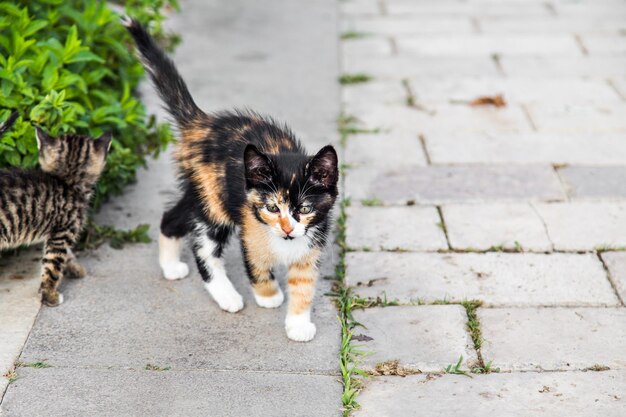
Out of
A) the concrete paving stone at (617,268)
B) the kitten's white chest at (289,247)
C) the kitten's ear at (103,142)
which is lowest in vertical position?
the concrete paving stone at (617,268)

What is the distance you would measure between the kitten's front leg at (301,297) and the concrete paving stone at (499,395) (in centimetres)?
50

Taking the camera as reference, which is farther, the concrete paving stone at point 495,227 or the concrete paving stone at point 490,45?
the concrete paving stone at point 490,45

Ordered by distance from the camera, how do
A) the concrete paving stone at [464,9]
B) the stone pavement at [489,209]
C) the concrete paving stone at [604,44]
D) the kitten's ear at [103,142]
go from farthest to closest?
the concrete paving stone at [464,9] → the concrete paving stone at [604,44] → the kitten's ear at [103,142] → the stone pavement at [489,209]

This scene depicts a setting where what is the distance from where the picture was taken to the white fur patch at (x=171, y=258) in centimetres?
498

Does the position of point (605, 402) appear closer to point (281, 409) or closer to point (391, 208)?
point (281, 409)

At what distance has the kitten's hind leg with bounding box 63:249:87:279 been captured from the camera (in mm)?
4957

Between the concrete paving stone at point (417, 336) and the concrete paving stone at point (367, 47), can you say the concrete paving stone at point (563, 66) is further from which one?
the concrete paving stone at point (417, 336)

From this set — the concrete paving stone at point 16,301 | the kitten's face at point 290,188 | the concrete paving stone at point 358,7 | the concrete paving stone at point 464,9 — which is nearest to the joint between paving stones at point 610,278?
the kitten's face at point 290,188

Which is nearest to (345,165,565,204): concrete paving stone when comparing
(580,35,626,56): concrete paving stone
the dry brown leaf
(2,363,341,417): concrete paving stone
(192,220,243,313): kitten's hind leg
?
the dry brown leaf

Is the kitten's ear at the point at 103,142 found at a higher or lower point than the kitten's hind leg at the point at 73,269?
higher

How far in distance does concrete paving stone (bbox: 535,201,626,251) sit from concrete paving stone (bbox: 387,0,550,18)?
442 centimetres

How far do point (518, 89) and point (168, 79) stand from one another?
12.8 feet

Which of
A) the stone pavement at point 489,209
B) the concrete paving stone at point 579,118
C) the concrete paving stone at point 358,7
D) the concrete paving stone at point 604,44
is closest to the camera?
the stone pavement at point 489,209

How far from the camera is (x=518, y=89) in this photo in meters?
7.73
